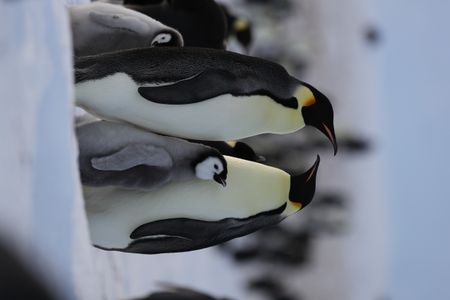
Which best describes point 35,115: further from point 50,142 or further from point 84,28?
point 84,28

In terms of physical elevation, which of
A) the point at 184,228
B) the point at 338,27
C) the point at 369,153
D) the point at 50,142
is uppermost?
the point at 50,142

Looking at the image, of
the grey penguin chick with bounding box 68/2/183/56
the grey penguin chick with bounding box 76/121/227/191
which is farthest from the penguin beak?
the grey penguin chick with bounding box 68/2/183/56

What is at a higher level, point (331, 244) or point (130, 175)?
point (130, 175)

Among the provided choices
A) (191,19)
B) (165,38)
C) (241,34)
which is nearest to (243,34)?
(241,34)

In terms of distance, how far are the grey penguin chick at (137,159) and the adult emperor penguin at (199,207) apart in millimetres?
14

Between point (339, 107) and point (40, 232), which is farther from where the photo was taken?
point (339, 107)

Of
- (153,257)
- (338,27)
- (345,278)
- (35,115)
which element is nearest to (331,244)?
(345,278)

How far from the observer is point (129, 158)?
51cm

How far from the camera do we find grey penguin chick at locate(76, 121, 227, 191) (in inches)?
19.9

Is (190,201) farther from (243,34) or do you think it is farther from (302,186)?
(243,34)

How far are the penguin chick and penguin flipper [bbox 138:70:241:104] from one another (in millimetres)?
187

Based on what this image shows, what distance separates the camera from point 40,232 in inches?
8.0

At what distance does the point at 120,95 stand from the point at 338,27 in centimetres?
224

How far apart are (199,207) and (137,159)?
58 millimetres
